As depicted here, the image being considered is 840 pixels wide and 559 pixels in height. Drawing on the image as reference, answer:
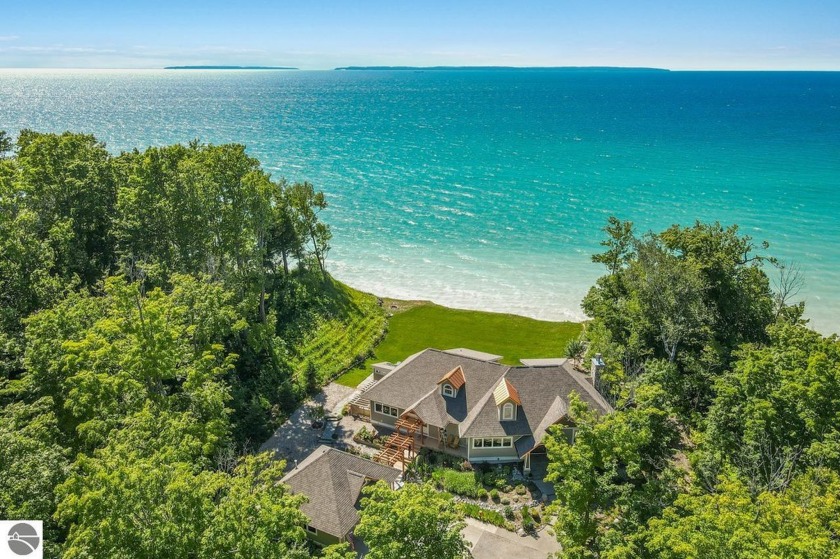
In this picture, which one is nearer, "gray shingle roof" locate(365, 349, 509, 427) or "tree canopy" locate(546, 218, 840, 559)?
"tree canopy" locate(546, 218, 840, 559)

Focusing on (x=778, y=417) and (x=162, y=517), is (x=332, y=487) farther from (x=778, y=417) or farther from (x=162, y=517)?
(x=778, y=417)

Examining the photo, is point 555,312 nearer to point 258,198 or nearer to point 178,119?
point 258,198

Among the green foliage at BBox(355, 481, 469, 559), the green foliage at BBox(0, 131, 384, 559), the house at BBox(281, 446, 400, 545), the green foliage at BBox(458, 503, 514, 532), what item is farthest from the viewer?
the green foliage at BBox(458, 503, 514, 532)

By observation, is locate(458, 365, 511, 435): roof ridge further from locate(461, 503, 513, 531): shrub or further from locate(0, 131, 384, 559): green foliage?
locate(0, 131, 384, 559): green foliage

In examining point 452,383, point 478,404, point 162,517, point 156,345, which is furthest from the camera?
point 452,383

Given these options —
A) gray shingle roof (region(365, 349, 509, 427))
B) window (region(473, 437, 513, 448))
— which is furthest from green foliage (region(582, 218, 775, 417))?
gray shingle roof (region(365, 349, 509, 427))

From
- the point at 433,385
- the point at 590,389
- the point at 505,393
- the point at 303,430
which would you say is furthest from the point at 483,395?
the point at 303,430
